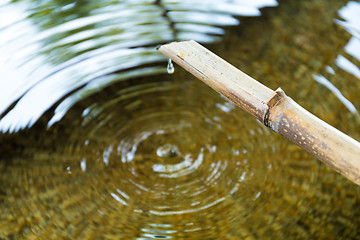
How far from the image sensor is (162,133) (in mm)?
2203

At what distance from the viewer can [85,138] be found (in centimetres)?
217

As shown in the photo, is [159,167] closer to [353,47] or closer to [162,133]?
[162,133]

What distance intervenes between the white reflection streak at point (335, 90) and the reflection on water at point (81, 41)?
2.11 ft

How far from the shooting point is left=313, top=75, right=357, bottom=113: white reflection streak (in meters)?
2.09

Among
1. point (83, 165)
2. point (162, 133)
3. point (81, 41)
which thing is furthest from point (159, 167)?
point (81, 41)

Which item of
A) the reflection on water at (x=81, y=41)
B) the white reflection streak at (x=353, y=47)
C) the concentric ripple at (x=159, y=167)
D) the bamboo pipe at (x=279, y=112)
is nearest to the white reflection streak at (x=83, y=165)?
the concentric ripple at (x=159, y=167)

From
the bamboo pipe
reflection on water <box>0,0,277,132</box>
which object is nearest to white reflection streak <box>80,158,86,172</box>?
reflection on water <box>0,0,277,132</box>

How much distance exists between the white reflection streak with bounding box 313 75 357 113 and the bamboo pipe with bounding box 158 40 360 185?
0.93m

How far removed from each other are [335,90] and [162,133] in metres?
0.89

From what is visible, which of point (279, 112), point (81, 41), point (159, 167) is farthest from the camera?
point (81, 41)

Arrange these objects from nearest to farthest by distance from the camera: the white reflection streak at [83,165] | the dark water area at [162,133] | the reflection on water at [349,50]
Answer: the dark water area at [162,133]
the white reflection streak at [83,165]
the reflection on water at [349,50]

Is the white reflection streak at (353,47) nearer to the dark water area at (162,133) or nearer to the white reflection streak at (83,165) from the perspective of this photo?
the dark water area at (162,133)

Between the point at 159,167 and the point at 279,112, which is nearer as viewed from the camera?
the point at 279,112

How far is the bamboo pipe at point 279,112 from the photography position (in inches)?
46.0
